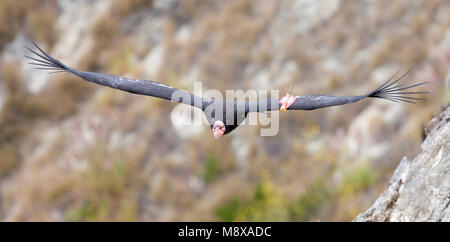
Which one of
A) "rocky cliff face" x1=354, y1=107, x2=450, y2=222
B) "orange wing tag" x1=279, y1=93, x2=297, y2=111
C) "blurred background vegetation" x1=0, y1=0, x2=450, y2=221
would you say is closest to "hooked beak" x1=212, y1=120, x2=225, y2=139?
"orange wing tag" x1=279, y1=93, x2=297, y2=111

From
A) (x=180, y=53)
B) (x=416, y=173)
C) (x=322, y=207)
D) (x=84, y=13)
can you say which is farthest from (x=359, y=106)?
(x=84, y=13)

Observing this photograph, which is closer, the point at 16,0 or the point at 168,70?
the point at 168,70

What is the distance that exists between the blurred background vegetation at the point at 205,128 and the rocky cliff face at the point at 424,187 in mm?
4565

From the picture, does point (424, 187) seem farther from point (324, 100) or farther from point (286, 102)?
point (286, 102)

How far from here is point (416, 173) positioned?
6582 mm

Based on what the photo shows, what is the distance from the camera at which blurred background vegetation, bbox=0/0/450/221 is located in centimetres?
1282

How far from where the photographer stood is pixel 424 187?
6.38 meters

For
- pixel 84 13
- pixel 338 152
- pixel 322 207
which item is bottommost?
pixel 322 207

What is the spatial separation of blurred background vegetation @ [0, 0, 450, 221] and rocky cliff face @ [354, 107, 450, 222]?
15.0 feet

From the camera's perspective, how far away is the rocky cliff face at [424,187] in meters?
6.16
